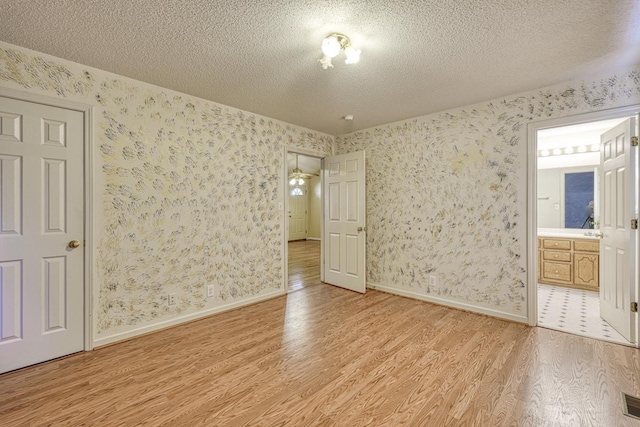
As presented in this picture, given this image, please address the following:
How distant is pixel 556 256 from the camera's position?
4.39 metres

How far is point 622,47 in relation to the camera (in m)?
2.18

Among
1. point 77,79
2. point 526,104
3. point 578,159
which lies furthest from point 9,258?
point 578,159

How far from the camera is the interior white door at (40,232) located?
2145 mm

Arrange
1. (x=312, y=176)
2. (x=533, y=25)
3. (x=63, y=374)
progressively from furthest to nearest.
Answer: (x=312, y=176) → (x=63, y=374) → (x=533, y=25)

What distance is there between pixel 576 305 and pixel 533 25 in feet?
11.2

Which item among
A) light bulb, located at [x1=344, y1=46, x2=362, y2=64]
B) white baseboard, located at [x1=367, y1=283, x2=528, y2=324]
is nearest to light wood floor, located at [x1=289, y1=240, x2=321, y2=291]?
white baseboard, located at [x1=367, y1=283, x2=528, y2=324]

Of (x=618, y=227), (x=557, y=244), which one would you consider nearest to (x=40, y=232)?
(x=618, y=227)

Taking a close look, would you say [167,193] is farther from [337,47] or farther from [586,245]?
[586,245]

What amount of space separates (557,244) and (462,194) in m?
2.20

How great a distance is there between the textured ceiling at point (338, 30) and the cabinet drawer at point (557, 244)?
8.79 feet

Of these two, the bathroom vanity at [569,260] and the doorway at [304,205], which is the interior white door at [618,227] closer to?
the bathroom vanity at [569,260]

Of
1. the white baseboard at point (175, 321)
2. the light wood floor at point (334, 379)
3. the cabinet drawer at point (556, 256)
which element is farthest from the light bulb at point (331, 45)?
the cabinet drawer at point (556, 256)

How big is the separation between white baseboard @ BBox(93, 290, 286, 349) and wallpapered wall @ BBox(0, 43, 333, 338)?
5 centimetres

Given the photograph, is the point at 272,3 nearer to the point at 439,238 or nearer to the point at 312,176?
the point at 439,238
